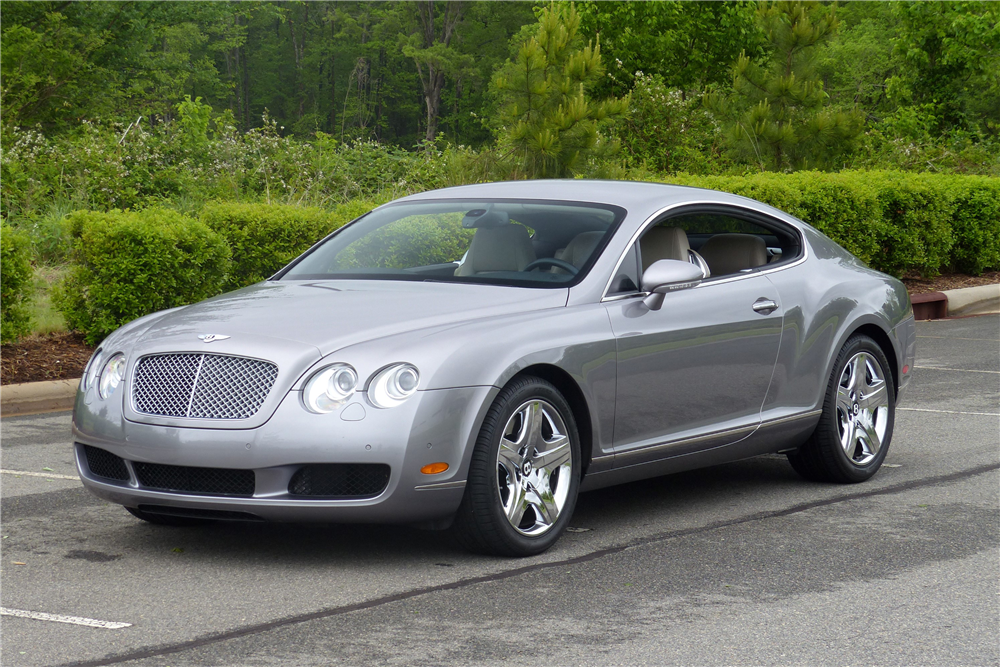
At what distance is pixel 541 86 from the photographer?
54.9ft

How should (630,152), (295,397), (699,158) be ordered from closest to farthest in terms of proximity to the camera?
(295,397)
(699,158)
(630,152)

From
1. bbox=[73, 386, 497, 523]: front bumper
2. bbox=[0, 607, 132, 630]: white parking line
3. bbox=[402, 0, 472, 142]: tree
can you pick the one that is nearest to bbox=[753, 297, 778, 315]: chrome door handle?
bbox=[73, 386, 497, 523]: front bumper

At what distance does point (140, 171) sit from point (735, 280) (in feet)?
45.9

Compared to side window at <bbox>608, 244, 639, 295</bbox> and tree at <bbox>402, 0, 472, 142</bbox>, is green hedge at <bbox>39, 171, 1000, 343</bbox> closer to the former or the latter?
side window at <bbox>608, 244, 639, 295</bbox>

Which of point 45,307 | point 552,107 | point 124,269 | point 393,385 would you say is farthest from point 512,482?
point 552,107

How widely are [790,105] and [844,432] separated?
45.3 feet

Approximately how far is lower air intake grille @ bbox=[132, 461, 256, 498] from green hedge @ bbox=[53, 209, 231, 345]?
6099 millimetres

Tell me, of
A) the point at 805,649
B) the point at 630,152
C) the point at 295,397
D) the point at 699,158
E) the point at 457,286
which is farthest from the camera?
the point at 630,152

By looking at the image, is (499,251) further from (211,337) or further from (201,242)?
(201,242)

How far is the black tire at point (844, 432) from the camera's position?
6.86 m

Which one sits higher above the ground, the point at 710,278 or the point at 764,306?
the point at 710,278

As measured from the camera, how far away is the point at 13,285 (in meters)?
10.4

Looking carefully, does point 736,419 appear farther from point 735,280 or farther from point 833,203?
point 833,203

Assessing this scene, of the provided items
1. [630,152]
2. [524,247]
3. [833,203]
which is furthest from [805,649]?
[630,152]
